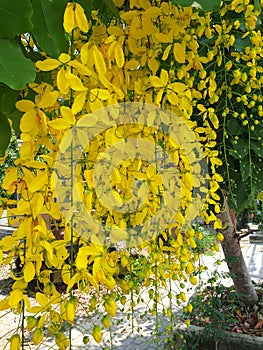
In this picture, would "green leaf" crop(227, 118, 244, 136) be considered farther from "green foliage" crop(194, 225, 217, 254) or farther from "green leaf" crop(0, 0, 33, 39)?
"green leaf" crop(0, 0, 33, 39)

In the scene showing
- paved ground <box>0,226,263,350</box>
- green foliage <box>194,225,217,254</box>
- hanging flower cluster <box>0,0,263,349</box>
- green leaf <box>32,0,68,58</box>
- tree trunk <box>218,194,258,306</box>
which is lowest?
paved ground <box>0,226,263,350</box>

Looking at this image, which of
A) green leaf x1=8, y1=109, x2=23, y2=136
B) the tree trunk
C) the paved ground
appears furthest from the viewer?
the paved ground

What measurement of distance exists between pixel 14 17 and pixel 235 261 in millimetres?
1236

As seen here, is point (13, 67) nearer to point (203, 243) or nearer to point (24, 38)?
point (24, 38)

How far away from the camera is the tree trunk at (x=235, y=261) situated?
1.35 meters

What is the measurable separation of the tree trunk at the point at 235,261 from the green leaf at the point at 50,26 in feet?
3.12

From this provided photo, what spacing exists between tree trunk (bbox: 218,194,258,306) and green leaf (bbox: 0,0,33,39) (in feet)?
3.33

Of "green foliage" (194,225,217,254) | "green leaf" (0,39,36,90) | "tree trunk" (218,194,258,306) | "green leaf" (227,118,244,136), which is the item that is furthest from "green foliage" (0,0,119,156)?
"tree trunk" (218,194,258,306)

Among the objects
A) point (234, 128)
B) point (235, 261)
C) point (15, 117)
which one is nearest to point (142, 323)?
point (235, 261)

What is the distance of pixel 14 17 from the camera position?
1.11 feet

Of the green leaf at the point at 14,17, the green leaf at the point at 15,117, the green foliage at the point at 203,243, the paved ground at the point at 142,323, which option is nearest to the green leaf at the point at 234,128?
the green foliage at the point at 203,243

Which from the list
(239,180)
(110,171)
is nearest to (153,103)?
(110,171)

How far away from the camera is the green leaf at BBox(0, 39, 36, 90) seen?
1.07ft

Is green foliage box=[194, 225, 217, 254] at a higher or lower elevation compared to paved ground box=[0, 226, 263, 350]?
higher
